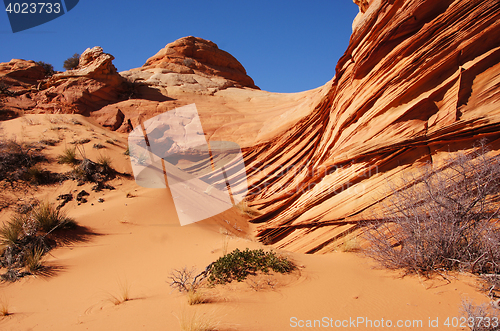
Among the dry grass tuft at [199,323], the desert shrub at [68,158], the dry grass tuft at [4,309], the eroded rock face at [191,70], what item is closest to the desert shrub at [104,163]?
the desert shrub at [68,158]

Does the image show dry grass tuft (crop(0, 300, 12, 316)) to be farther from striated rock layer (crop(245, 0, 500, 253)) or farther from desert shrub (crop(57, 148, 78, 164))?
desert shrub (crop(57, 148, 78, 164))

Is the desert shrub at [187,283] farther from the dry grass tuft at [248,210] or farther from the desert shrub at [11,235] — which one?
the dry grass tuft at [248,210]

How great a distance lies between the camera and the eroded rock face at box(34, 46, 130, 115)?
13.4 metres

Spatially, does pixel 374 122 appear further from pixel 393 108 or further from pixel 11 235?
pixel 11 235

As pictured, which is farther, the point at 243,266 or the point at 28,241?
the point at 28,241

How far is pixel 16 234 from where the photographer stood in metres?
4.61

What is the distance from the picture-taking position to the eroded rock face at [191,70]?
1727 cm

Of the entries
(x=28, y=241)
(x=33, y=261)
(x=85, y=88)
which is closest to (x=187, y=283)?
(x=33, y=261)

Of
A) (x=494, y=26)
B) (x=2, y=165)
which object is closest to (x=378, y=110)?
(x=494, y=26)

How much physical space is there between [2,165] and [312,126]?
9201mm

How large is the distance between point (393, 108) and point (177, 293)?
588cm

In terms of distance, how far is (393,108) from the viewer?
19.9ft

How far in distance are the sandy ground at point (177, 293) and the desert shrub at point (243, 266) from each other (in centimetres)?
17

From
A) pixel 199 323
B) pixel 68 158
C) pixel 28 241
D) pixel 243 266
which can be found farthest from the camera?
pixel 68 158
